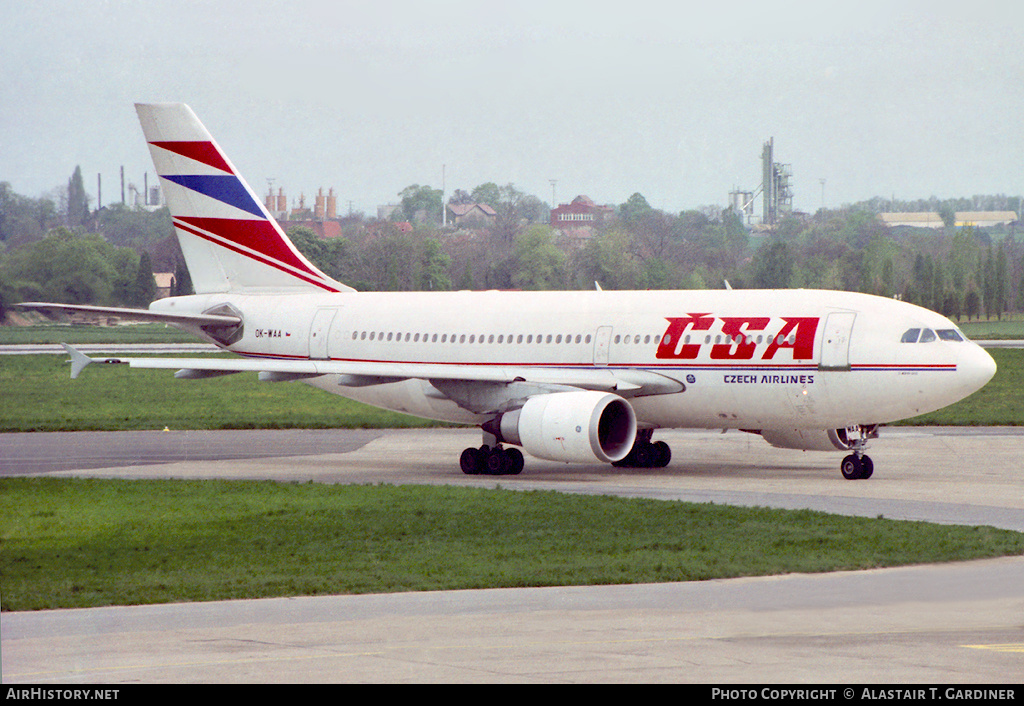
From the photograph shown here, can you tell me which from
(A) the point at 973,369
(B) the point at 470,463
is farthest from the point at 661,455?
(A) the point at 973,369

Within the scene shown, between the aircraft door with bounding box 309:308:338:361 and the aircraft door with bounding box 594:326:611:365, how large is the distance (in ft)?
25.3

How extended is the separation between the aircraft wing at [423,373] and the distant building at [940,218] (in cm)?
6084

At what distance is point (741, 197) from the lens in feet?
360

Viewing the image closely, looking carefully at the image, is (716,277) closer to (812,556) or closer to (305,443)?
(305,443)

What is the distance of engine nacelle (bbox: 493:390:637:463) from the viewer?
2925 centimetres

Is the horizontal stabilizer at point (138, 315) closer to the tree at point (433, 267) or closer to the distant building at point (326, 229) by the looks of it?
the tree at point (433, 267)

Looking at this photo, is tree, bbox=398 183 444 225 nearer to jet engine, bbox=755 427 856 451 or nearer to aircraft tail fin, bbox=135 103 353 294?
aircraft tail fin, bbox=135 103 353 294

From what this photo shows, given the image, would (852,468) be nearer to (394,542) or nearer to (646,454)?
(646,454)

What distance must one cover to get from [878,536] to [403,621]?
878cm

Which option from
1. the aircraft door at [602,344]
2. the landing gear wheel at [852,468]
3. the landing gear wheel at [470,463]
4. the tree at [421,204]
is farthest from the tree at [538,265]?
the landing gear wheel at [852,468]

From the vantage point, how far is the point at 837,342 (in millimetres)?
29922

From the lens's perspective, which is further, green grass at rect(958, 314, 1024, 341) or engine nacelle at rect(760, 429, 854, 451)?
green grass at rect(958, 314, 1024, 341)

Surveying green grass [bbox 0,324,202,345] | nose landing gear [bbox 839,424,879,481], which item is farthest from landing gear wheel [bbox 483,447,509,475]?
green grass [bbox 0,324,202,345]
